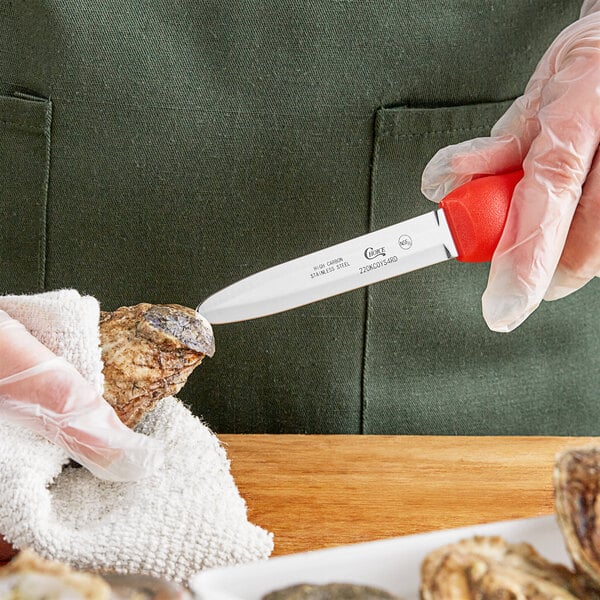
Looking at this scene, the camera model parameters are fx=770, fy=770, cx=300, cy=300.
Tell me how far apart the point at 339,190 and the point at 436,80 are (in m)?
0.24

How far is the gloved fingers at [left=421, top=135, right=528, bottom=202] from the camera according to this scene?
1126 mm

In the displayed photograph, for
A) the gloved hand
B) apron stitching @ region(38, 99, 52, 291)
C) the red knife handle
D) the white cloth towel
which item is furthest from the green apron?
the white cloth towel

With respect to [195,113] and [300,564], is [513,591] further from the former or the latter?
[195,113]

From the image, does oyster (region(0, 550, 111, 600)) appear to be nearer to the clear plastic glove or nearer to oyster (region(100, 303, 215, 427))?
the clear plastic glove

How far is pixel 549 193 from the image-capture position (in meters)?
1.02

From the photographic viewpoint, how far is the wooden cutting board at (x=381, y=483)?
0.90 metres

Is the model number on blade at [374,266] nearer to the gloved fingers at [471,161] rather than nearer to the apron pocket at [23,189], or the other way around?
the gloved fingers at [471,161]

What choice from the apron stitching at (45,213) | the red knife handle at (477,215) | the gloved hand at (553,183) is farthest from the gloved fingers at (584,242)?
the apron stitching at (45,213)

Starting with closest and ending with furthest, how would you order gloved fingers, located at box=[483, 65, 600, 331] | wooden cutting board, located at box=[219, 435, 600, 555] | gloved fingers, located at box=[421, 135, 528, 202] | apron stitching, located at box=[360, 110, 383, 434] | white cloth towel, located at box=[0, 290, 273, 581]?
white cloth towel, located at box=[0, 290, 273, 581] → wooden cutting board, located at box=[219, 435, 600, 555] → gloved fingers, located at box=[483, 65, 600, 331] → gloved fingers, located at box=[421, 135, 528, 202] → apron stitching, located at box=[360, 110, 383, 434]

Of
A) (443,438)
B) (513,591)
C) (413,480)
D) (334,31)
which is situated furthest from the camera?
(334,31)

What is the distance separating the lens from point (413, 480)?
99 cm

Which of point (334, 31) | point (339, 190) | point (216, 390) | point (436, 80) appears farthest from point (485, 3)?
point (216, 390)

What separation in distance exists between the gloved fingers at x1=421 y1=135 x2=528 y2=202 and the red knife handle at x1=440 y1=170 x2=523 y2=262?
3.6 inches

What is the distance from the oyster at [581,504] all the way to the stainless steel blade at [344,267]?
0.47 m
